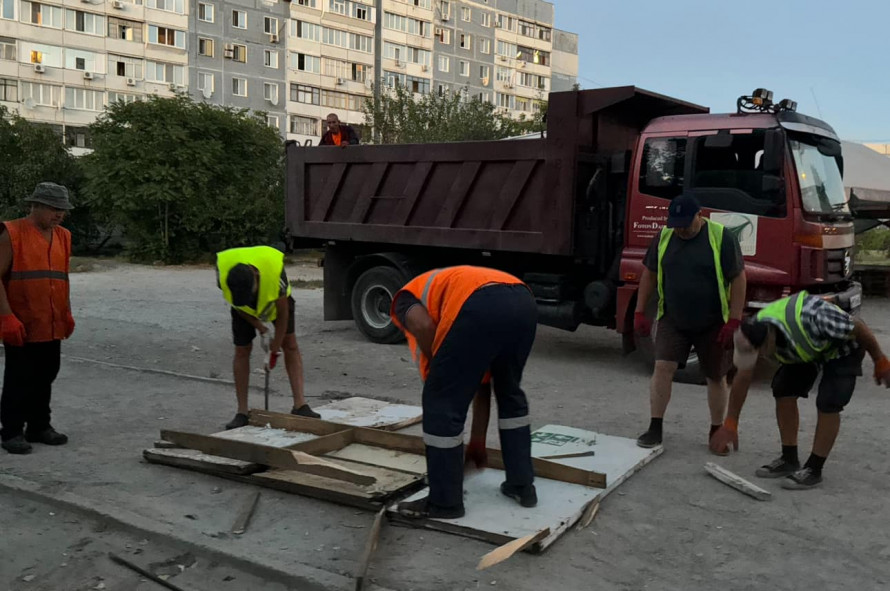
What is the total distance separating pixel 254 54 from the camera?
165ft

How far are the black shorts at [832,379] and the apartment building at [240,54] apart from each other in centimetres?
4556

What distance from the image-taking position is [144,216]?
2488cm

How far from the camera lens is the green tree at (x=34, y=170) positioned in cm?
2842

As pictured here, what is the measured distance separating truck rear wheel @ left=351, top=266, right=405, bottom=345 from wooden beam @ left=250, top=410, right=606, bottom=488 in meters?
4.47

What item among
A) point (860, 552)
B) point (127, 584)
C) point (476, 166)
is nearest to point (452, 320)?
point (127, 584)

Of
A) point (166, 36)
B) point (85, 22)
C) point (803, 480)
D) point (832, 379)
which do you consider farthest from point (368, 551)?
point (166, 36)

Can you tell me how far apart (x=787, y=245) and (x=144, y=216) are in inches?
845

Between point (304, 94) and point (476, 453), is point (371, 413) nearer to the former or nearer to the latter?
point (476, 453)

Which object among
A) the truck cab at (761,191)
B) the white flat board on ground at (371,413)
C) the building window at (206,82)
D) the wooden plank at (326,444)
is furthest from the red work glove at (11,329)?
the building window at (206,82)

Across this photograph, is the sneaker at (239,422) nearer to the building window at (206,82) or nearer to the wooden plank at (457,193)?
the wooden plank at (457,193)

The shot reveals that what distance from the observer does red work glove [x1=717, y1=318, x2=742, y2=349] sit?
17.4ft

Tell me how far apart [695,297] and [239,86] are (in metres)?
48.5

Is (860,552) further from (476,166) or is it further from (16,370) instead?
(476,166)

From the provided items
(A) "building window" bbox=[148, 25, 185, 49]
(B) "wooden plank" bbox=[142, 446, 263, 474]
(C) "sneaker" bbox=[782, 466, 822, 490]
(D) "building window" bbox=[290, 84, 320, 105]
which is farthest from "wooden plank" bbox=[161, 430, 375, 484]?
(D) "building window" bbox=[290, 84, 320, 105]
